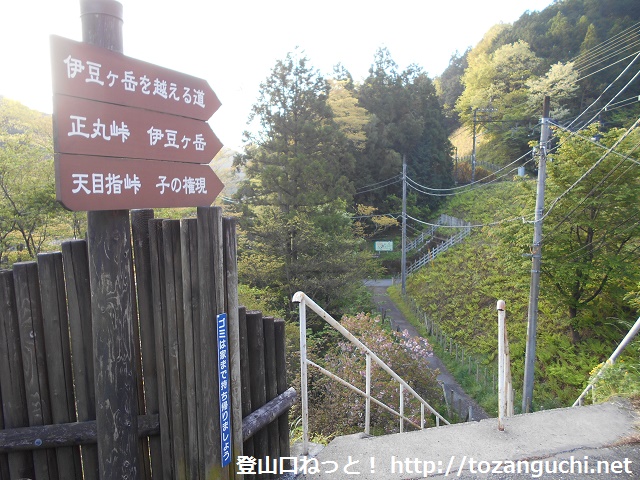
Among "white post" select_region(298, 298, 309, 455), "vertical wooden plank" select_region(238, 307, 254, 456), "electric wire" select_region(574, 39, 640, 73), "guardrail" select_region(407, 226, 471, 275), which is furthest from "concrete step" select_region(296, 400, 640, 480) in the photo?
"electric wire" select_region(574, 39, 640, 73)

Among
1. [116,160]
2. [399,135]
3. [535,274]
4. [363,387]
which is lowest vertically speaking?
[363,387]

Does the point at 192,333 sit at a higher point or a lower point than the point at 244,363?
higher

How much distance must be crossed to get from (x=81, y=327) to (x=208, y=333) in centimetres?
76

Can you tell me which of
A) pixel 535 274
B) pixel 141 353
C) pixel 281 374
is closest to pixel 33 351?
pixel 141 353

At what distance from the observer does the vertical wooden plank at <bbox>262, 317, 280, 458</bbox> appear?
3.09 meters

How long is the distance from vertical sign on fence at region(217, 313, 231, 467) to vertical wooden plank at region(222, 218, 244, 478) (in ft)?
0.16

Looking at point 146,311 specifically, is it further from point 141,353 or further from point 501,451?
point 501,451

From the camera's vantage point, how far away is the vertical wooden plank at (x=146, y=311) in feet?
8.05

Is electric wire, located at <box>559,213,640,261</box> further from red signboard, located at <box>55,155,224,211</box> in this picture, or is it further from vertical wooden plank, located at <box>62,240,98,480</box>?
vertical wooden plank, located at <box>62,240,98,480</box>

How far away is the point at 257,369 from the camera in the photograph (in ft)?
9.77

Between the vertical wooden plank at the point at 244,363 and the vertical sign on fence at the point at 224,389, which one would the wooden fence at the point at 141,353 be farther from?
the vertical wooden plank at the point at 244,363

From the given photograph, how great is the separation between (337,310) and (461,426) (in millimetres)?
12435

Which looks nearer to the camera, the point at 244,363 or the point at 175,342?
the point at 175,342

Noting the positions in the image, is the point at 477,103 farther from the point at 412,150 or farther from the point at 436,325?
the point at 436,325
